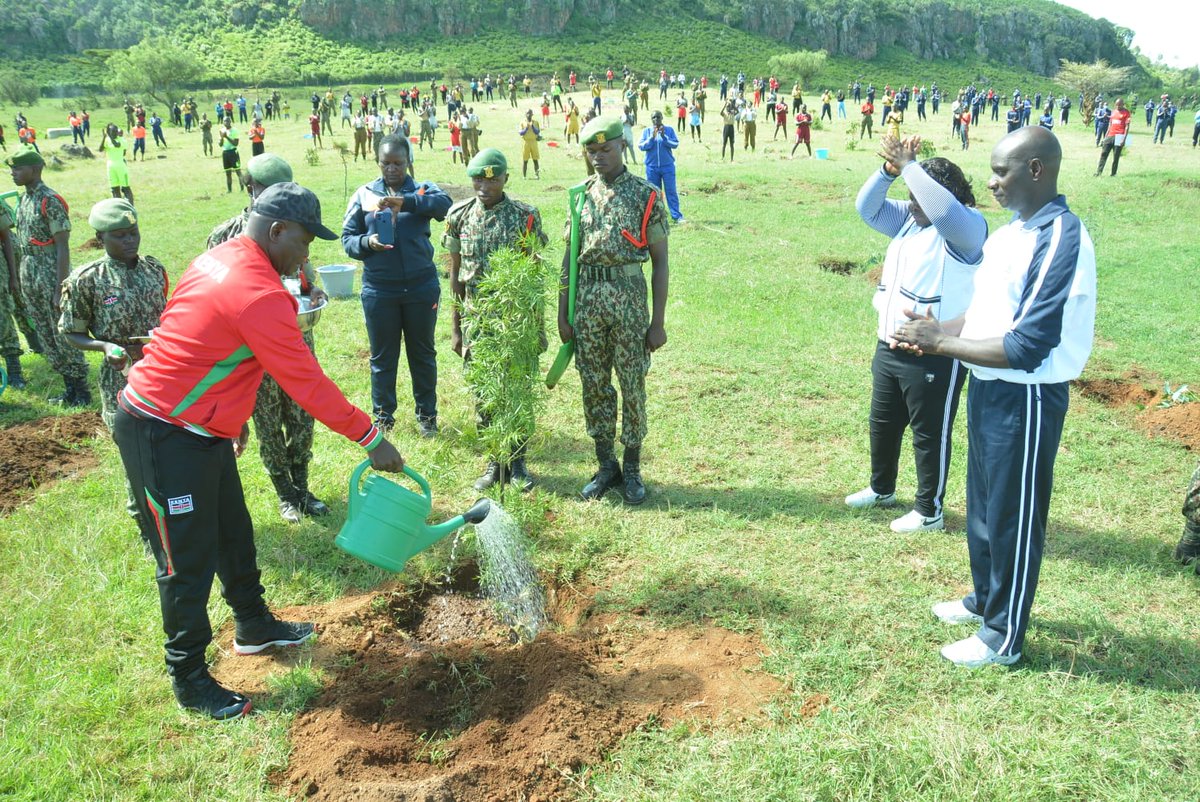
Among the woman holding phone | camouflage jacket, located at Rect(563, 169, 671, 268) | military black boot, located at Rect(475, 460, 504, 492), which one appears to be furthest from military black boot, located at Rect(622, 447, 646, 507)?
the woman holding phone

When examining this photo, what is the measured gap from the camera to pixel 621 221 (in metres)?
4.93

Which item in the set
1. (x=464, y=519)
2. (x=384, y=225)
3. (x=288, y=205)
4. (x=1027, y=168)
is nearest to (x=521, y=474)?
(x=464, y=519)

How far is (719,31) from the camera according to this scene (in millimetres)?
84875

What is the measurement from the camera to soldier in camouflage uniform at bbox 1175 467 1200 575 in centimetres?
450

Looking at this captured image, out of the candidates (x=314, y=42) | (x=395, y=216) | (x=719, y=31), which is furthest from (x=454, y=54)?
(x=395, y=216)

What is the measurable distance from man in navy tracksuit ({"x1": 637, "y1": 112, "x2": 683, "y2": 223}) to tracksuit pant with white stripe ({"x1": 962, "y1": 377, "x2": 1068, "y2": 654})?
38.3 feet

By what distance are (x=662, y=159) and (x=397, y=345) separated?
996 cm

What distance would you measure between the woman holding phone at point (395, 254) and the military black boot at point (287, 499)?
4.43 ft

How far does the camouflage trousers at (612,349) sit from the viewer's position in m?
5.09

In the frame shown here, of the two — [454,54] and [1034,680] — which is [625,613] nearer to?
[1034,680]

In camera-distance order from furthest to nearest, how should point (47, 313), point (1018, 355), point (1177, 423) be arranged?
point (47, 313) < point (1177, 423) < point (1018, 355)

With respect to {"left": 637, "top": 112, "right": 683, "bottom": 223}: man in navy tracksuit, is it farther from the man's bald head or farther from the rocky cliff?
the rocky cliff

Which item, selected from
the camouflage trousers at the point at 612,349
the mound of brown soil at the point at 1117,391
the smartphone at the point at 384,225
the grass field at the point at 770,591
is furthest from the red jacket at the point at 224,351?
the mound of brown soil at the point at 1117,391

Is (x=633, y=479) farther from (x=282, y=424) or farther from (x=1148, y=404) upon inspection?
(x=1148, y=404)
